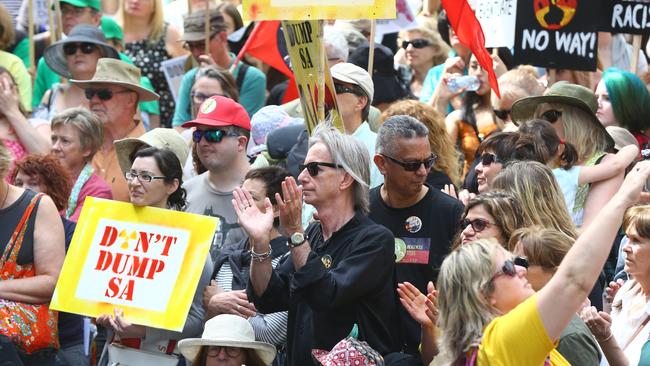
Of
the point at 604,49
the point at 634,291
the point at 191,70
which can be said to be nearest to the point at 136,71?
the point at 191,70

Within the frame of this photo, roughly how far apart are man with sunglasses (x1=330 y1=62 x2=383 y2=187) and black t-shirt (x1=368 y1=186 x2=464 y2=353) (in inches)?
55.9

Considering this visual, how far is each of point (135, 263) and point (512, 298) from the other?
3.00m

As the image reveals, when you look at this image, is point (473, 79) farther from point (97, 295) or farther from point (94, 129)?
point (97, 295)

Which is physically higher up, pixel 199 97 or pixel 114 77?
pixel 114 77

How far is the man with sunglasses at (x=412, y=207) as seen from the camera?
22.6 ft

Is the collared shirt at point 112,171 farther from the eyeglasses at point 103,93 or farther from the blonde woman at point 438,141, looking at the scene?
the blonde woman at point 438,141

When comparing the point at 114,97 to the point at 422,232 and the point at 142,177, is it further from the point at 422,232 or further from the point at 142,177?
the point at 422,232

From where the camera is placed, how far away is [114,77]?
33.0 ft

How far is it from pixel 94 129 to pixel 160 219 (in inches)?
79.5

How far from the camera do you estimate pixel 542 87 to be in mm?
9391

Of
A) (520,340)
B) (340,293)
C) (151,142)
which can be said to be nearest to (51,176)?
(151,142)

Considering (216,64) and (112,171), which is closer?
(112,171)

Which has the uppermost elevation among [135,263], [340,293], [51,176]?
[340,293]

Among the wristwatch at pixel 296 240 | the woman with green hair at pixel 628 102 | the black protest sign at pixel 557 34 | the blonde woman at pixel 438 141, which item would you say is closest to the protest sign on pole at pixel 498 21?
the black protest sign at pixel 557 34
